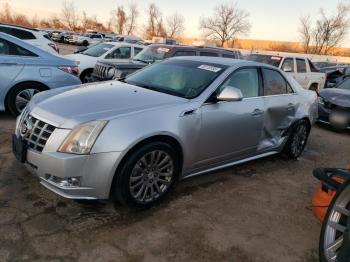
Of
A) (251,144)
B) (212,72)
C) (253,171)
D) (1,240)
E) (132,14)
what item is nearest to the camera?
(1,240)

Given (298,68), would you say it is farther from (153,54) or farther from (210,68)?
(210,68)

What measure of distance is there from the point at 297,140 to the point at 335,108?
3.02 metres

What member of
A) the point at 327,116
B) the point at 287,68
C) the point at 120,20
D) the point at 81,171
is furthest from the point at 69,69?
the point at 120,20

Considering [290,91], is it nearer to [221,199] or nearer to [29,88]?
[221,199]

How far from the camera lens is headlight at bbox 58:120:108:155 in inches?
130

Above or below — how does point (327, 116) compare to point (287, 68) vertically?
below

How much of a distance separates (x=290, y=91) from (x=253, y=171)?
1446mm

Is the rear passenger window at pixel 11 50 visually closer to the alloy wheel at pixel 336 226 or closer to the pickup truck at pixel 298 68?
the alloy wheel at pixel 336 226

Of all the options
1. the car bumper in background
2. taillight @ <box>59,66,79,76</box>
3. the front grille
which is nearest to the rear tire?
taillight @ <box>59,66,79,76</box>

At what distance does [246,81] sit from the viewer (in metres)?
4.91

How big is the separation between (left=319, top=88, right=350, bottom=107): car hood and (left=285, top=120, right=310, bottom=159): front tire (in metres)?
2.62

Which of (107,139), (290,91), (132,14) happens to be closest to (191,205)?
(107,139)

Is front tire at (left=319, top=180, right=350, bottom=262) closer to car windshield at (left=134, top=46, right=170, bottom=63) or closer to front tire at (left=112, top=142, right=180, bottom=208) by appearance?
front tire at (left=112, top=142, right=180, bottom=208)

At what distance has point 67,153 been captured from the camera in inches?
130
